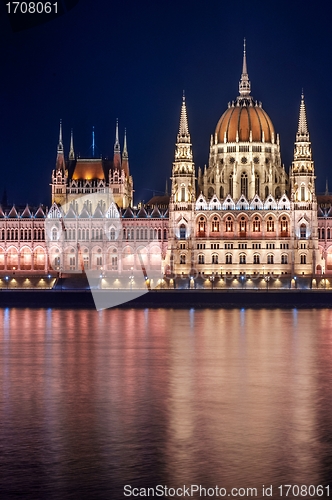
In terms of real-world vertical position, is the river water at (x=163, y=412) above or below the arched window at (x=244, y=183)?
below

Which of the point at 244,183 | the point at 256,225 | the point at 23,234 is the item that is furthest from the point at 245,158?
the point at 23,234

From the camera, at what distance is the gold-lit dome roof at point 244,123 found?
4609 inches

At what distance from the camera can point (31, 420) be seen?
2875cm

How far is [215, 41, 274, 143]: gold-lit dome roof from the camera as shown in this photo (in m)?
117

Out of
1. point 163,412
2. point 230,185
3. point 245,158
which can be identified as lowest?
point 163,412

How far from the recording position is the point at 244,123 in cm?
11700

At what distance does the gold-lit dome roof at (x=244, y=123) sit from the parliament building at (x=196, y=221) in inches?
4.9

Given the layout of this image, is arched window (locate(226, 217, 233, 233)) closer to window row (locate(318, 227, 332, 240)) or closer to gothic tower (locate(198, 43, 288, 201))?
gothic tower (locate(198, 43, 288, 201))

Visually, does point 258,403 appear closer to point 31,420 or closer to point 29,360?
point 31,420

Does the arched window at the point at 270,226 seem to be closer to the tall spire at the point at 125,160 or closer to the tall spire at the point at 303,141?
the tall spire at the point at 303,141

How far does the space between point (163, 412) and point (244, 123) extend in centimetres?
8973

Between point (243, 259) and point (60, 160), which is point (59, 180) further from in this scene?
point (243, 259)

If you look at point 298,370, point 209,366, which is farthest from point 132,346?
point 298,370

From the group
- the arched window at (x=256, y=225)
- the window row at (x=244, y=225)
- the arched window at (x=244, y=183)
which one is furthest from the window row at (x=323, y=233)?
the arched window at (x=244, y=183)
